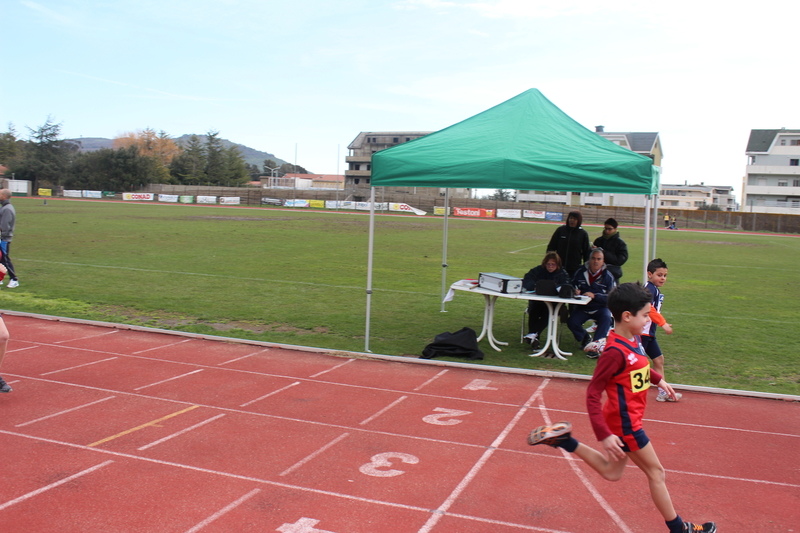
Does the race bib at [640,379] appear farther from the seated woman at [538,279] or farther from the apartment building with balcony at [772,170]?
the apartment building with balcony at [772,170]

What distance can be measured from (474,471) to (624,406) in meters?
1.71

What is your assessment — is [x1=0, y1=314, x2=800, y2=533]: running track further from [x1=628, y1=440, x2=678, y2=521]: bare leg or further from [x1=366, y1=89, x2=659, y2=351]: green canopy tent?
[x1=366, y1=89, x2=659, y2=351]: green canopy tent

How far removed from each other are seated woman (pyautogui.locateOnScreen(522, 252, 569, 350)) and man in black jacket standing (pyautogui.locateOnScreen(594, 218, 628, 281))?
3.08 ft

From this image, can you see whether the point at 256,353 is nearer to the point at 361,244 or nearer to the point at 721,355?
the point at 721,355

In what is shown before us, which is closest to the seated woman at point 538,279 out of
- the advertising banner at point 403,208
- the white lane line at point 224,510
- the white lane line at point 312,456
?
the white lane line at point 312,456

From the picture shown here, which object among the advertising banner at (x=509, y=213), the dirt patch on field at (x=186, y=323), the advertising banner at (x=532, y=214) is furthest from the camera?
the advertising banner at (x=509, y=213)

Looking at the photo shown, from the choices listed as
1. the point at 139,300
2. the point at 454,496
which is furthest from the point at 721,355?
the point at 139,300

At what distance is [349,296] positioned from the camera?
13438mm

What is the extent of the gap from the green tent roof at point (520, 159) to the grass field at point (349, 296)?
250cm

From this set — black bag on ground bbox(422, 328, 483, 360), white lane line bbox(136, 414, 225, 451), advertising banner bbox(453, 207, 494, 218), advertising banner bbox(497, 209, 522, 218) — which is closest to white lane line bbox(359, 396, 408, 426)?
white lane line bbox(136, 414, 225, 451)

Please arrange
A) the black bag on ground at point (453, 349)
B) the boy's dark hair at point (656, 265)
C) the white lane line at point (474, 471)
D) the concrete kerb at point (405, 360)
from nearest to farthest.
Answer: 1. the white lane line at point (474, 471)
2. the boy's dark hair at point (656, 265)
3. the concrete kerb at point (405, 360)
4. the black bag on ground at point (453, 349)

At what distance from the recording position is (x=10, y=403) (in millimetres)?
6316

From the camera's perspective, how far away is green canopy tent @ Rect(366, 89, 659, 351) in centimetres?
771

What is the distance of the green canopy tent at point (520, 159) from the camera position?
7711 millimetres
